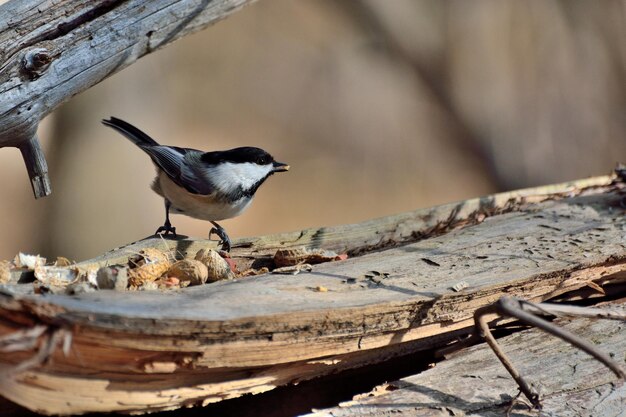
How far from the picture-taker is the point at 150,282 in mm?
1866

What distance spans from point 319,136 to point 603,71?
2.77 meters

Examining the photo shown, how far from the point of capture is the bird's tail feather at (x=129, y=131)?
9.71 feet

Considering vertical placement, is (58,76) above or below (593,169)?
below

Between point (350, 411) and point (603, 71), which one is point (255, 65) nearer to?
point (603, 71)

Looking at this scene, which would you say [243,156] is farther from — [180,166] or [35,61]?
[35,61]

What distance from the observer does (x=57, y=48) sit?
211 cm

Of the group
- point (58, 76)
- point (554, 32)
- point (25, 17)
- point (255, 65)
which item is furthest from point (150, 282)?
point (554, 32)

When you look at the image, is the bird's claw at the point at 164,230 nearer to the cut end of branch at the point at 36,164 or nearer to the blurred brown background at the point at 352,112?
the cut end of branch at the point at 36,164

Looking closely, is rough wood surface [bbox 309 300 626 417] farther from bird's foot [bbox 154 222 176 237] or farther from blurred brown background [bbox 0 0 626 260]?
blurred brown background [bbox 0 0 626 260]

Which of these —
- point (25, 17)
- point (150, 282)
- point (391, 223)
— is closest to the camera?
point (150, 282)

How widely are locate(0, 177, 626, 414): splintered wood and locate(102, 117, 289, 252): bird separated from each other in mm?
504

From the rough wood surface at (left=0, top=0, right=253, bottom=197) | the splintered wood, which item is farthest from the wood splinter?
the rough wood surface at (left=0, top=0, right=253, bottom=197)

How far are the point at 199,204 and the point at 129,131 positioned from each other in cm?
44

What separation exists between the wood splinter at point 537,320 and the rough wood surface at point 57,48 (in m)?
1.31
